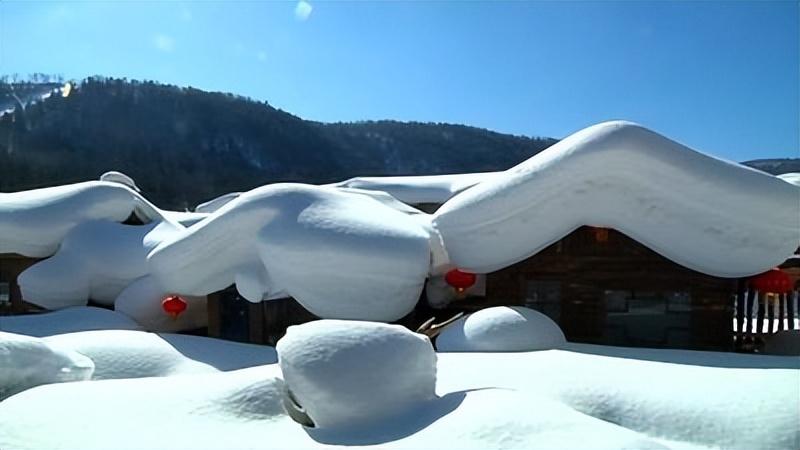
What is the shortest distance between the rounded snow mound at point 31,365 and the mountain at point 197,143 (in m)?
28.9

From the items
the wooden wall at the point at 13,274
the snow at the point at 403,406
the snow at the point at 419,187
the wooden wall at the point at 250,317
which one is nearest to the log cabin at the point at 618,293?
the snow at the point at 403,406

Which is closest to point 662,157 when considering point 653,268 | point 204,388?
point 653,268

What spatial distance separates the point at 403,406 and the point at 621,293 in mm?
4250

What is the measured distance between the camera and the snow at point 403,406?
3.52m

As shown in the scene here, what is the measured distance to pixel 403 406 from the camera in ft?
12.8

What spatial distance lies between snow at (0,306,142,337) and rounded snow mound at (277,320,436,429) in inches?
212

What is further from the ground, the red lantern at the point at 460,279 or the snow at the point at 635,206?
the snow at the point at 635,206

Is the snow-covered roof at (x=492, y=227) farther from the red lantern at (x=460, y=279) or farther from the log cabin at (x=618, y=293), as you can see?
the log cabin at (x=618, y=293)

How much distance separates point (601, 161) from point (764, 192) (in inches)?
64.4

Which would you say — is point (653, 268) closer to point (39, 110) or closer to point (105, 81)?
point (39, 110)

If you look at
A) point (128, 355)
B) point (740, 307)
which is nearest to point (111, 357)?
point (128, 355)

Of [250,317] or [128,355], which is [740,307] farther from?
[128,355]

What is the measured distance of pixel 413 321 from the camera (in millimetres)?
8070

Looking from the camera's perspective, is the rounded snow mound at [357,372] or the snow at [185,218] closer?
the rounded snow mound at [357,372]
